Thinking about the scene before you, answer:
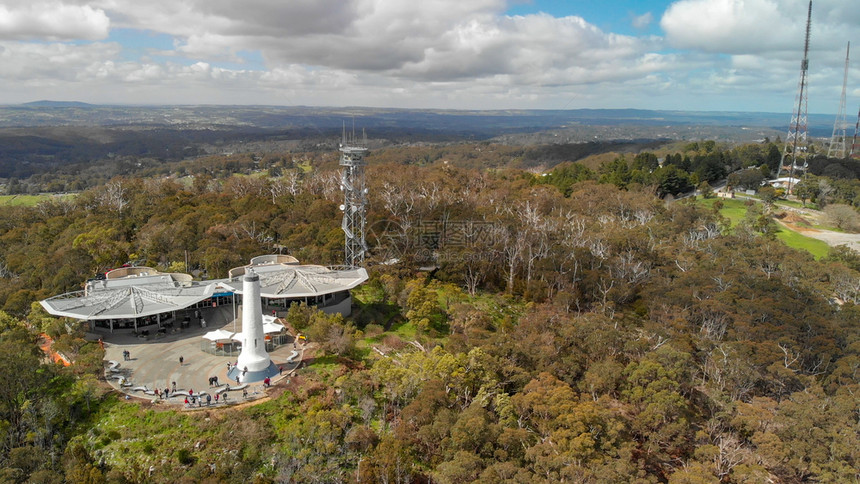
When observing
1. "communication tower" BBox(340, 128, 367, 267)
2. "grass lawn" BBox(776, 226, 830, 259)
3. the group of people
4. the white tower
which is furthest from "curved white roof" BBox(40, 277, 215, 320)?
"grass lawn" BBox(776, 226, 830, 259)

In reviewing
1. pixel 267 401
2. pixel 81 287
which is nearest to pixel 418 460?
pixel 267 401

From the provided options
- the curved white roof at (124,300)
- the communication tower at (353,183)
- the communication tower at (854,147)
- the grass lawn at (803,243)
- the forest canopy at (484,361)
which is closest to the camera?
the forest canopy at (484,361)

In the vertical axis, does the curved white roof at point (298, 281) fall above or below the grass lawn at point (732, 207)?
below

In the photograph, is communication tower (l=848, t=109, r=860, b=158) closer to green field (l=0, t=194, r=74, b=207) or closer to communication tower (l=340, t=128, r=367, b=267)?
communication tower (l=340, t=128, r=367, b=267)

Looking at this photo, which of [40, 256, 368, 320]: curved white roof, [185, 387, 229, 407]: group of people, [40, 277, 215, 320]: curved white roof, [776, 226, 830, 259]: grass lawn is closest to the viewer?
[185, 387, 229, 407]: group of people

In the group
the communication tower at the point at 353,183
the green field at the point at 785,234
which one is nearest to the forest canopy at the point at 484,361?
the communication tower at the point at 353,183

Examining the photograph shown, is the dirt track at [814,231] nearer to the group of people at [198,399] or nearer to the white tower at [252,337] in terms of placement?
the white tower at [252,337]

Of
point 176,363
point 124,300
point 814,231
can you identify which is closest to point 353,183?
point 124,300
